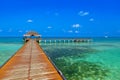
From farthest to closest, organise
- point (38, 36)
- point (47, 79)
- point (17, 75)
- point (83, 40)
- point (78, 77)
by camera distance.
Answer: point (83, 40) < point (38, 36) < point (78, 77) < point (17, 75) < point (47, 79)

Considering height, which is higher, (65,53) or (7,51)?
(7,51)

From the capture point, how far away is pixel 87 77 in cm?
1066

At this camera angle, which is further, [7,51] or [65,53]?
[7,51]

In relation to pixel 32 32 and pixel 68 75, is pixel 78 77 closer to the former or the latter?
pixel 68 75

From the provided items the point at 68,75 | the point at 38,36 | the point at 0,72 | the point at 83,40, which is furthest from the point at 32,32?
the point at 0,72

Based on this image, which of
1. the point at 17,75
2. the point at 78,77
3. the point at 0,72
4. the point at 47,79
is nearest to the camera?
the point at 47,79

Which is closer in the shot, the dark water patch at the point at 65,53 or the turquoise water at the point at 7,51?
the turquoise water at the point at 7,51

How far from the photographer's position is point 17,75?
254 inches

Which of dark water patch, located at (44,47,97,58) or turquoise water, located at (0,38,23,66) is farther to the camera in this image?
dark water patch, located at (44,47,97,58)

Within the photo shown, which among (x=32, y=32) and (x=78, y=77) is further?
(x=32, y=32)

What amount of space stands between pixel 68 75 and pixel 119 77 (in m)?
3.13

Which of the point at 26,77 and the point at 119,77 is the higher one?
the point at 26,77

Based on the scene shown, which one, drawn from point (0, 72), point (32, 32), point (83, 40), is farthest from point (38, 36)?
point (0, 72)

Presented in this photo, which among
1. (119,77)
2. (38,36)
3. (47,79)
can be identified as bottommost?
(119,77)
